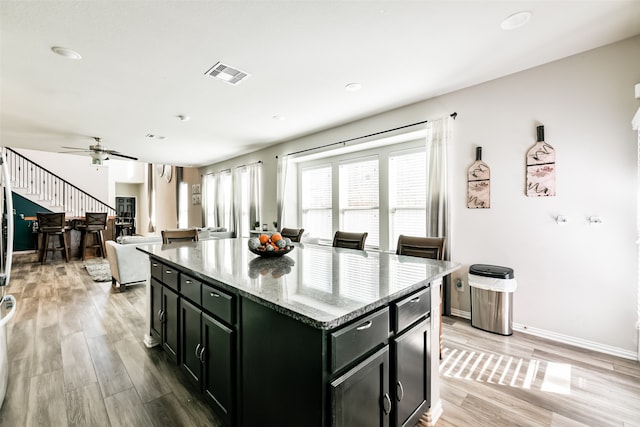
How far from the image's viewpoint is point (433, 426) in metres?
1.62

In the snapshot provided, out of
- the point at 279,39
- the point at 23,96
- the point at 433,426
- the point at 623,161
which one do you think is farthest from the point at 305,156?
the point at 433,426

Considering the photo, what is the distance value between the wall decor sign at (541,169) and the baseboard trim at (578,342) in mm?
1333

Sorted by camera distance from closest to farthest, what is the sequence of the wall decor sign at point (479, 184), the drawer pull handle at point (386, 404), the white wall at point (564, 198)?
the drawer pull handle at point (386, 404), the white wall at point (564, 198), the wall decor sign at point (479, 184)

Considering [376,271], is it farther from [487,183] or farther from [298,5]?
[487,183]

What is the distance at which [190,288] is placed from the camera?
181 cm

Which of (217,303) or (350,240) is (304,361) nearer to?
(217,303)

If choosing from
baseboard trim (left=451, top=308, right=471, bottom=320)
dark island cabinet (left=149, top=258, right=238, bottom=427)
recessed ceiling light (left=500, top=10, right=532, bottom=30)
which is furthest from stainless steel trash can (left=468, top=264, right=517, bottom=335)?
dark island cabinet (left=149, top=258, right=238, bottom=427)

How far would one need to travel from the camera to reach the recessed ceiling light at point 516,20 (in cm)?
203

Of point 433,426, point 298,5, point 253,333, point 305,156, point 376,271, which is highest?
point 298,5

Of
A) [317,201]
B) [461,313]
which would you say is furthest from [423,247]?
[317,201]

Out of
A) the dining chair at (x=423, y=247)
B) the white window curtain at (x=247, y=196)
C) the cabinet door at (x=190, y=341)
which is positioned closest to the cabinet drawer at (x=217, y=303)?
the cabinet door at (x=190, y=341)

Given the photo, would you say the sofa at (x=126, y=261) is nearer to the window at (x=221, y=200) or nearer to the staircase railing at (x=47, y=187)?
the window at (x=221, y=200)

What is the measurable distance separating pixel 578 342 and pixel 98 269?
25.3ft

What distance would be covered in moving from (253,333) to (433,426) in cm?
120
